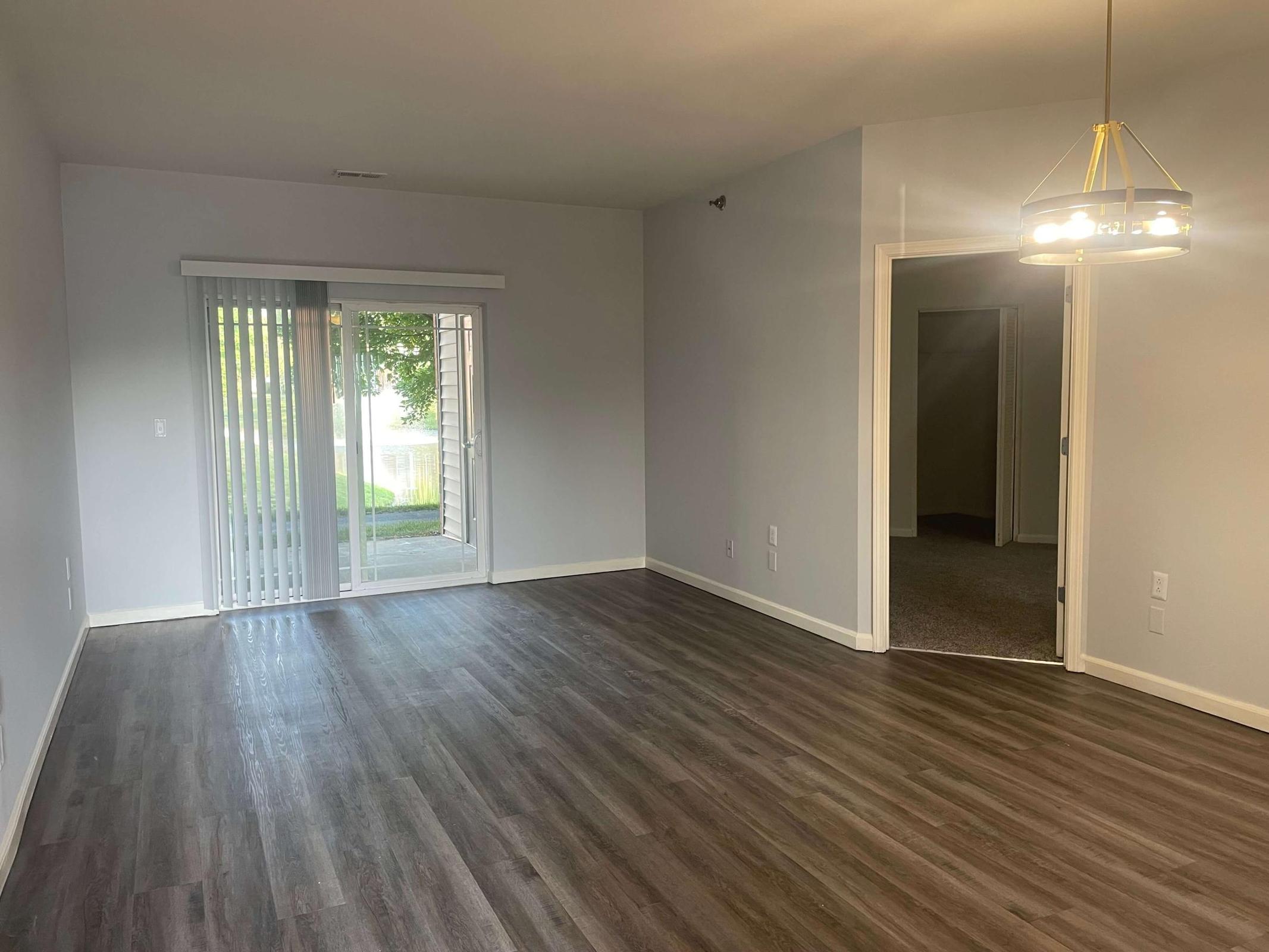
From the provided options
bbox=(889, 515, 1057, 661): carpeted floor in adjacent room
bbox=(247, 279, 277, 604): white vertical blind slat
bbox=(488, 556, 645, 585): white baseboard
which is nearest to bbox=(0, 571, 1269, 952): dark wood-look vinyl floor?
bbox=(889, 515, 1057, 661): carpeted floor in adjacent room

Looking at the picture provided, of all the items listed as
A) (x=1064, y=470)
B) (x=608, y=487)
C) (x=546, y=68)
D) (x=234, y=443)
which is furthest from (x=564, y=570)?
(x=546, y=68)

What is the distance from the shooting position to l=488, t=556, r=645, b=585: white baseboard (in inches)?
255

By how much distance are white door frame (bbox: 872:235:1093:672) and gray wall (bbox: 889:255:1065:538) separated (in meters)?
2.91

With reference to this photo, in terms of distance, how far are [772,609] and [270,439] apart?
3.28 metres

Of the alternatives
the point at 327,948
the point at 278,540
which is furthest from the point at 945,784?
the point at 278,540

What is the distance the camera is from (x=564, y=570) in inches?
264

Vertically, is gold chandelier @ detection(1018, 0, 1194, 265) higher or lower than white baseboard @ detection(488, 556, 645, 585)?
higher

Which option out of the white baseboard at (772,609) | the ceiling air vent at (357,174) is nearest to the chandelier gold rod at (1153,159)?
the white baseboard at (772,609)

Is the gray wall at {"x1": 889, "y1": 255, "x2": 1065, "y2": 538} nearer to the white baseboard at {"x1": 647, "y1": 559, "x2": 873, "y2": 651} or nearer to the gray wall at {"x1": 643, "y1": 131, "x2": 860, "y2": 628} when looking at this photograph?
the gray wall at {"x1": 643, "y1": 131, "x2": 860, "y2": 628}

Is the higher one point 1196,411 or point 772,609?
point 1196,411

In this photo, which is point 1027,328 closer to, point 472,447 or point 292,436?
point 472,447

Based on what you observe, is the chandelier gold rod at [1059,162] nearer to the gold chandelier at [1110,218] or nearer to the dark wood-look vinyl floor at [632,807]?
the gold chandelier at [1110,218]

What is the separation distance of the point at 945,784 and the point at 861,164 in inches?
116

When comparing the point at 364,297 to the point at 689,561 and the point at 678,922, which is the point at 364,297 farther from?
the point at 678,922
